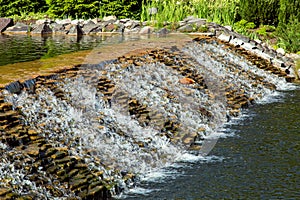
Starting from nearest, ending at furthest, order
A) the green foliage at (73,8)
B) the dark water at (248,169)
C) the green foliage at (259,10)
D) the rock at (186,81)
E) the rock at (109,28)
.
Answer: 1. the dark water at (248,169)
2. the rock at (186,81)
3. the rock at (109,28)
4. the green foliage at (259,10)
5. the green foliage at (73,8)

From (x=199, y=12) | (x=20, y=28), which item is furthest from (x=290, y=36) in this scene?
(x=20, y=28)

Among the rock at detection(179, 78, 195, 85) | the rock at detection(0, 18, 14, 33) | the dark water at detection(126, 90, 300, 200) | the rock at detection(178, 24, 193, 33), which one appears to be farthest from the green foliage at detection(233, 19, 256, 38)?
the rock at detection(0, 18, 14, 33)

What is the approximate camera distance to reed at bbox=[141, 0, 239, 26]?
16.5 m

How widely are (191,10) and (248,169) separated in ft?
34.6

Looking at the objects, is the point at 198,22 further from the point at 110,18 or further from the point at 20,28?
the point at 20,28

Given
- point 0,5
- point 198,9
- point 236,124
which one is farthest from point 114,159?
point 0,5

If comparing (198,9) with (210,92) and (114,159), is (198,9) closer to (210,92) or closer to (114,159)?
(210,92)

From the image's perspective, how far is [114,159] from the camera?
24.2 ft

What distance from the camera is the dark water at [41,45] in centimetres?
1086

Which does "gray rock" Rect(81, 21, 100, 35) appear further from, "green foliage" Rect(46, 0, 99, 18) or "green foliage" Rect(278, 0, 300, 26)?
"green foliage" Rect(278, 0, 300, 26)

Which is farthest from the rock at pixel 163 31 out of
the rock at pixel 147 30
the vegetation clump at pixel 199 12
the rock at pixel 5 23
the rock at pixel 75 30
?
the rock at pixel 5 23

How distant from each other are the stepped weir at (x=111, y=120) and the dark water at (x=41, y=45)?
191cm

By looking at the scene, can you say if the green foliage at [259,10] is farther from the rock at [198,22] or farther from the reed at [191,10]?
the rock at [198,22]

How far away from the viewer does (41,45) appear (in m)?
13.0
